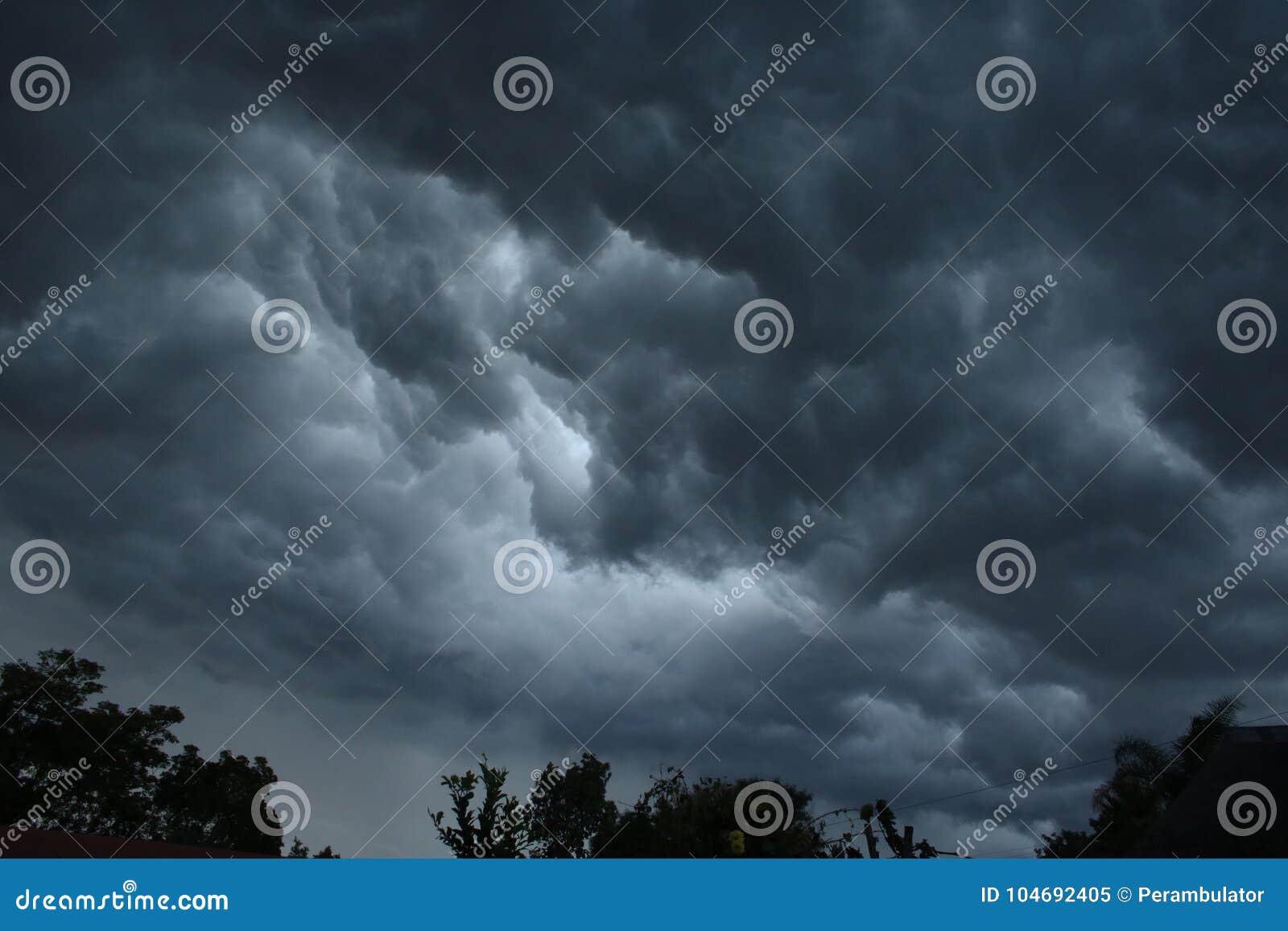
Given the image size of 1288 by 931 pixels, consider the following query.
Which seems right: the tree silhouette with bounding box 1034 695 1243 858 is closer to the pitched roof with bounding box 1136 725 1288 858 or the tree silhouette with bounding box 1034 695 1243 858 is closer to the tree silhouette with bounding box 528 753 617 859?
the pitched roof with bounding box 1136 725 1288 858

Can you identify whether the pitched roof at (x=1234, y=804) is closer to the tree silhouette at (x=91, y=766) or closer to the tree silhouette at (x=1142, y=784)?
the tree silhouette at (x=1142, y=784)

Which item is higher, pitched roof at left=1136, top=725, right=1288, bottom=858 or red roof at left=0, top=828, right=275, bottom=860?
pitched roof at left=1136, top=725, right=1288, bottom=858

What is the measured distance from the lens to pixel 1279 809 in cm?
2300

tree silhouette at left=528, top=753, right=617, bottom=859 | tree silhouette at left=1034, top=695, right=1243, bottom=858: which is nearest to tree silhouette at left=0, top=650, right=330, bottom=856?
tree silhouette at left=528, top=753, right=617, bottom=859
